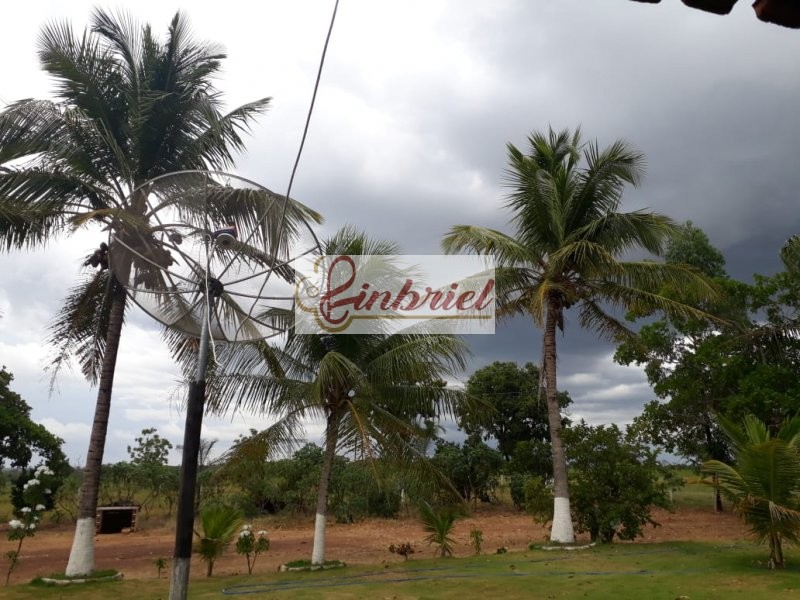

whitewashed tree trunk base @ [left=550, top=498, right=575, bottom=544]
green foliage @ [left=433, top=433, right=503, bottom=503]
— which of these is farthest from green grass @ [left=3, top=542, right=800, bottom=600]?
green foliage @ [left=433, top=433, right=503, bottom=503]

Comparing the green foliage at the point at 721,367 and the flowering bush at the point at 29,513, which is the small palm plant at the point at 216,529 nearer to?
the flowering bush at the point at 29,513

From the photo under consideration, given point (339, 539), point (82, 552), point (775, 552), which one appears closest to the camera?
point (775, 552)

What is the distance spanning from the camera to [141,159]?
12.7 m

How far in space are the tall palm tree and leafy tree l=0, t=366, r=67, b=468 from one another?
11160mm

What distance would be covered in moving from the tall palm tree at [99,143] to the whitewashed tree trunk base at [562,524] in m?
9.68

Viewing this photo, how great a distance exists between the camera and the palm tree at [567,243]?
14625 millimetres

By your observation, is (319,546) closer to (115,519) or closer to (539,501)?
(539,501)

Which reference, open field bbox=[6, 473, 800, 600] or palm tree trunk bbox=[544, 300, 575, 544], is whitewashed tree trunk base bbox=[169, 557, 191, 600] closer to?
open field bbox=[6, 473, 800, 600]

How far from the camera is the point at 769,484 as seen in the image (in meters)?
9.17

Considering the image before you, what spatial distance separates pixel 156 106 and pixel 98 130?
1.33m

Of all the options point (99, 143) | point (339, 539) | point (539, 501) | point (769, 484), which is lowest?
point (339, 539)

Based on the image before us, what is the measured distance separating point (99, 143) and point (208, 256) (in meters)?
8.16

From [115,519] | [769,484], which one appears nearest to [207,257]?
[769,484]

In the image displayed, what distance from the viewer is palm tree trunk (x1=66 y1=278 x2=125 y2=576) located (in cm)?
1097
